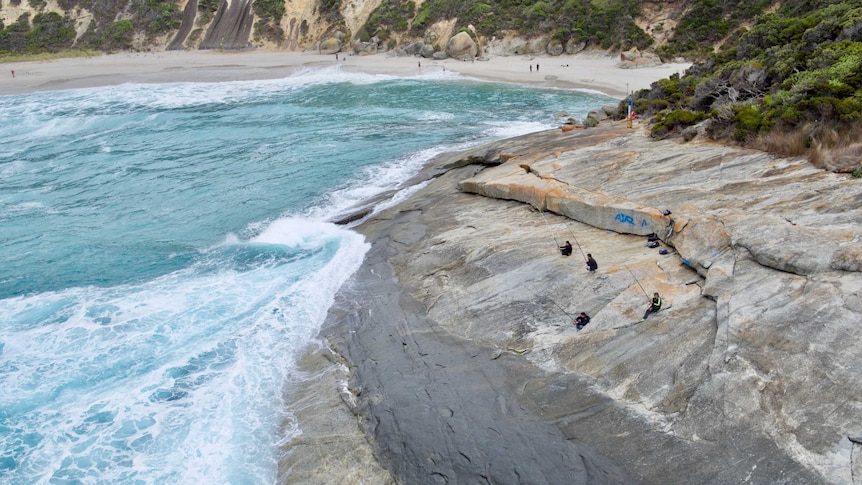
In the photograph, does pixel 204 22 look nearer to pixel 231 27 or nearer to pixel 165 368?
pixel 231 27

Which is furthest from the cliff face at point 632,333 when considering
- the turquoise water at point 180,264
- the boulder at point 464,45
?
the boulder at point 464,45

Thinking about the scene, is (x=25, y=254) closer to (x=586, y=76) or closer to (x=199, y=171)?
(x=199, y=171)

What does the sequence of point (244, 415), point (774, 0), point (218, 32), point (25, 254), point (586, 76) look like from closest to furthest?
1. point (244, 415)
2. point (25, 254)
3. point (774, 0)
4. point (586, 76)
5. point (218, 32)

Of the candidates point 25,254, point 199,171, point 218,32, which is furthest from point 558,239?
point 218,32

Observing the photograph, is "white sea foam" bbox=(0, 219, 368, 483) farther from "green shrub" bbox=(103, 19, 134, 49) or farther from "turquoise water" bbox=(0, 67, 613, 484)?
"green shrub" bbox=(103, 19, 134, 49)

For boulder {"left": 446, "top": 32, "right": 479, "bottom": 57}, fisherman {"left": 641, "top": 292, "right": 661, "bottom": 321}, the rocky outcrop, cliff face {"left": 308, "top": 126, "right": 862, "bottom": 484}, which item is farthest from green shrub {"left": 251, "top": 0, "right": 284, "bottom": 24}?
fisherman {"left": 641, "top": 292, "right": 661, "bottom": 321}

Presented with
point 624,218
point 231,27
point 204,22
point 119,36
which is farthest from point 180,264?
point 119,36
